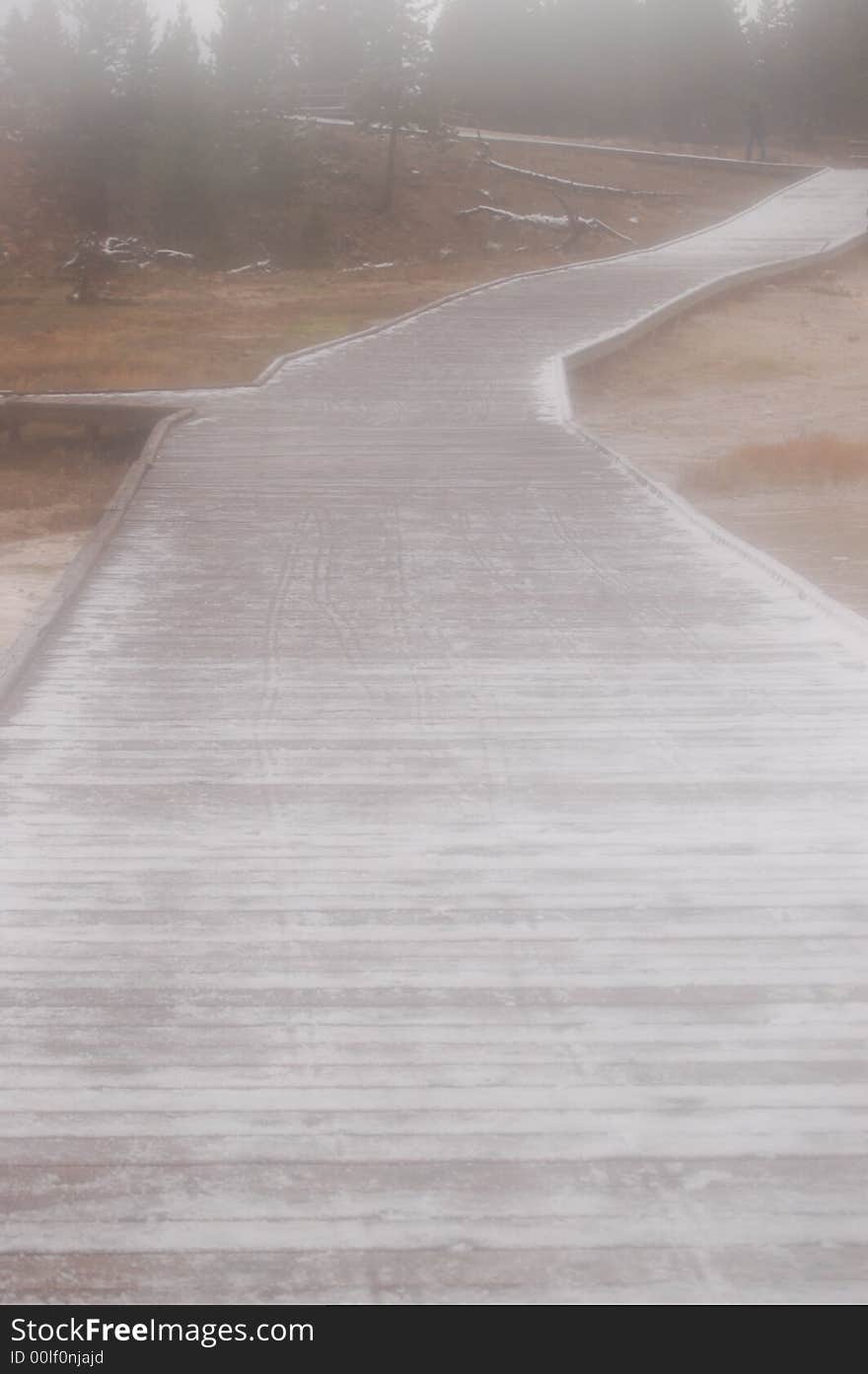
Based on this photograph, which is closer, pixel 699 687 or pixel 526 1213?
pixel 526 1213

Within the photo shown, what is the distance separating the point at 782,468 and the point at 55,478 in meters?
7.52

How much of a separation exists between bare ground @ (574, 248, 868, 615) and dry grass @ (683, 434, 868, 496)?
2 centimetres

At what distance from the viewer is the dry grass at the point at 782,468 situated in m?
14.5

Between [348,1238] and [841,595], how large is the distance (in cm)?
790

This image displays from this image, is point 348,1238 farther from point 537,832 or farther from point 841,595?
point 841,595

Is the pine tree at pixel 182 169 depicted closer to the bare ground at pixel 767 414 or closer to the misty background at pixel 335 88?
the misty background at pixel 335 88

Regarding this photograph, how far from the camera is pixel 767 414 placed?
19188 mm

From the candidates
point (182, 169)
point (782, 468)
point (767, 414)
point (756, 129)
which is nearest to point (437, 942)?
point (782, 468)

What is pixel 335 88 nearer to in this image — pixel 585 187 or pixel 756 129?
pixel 756 129

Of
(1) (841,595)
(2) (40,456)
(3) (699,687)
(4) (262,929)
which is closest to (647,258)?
(2) (40,456)

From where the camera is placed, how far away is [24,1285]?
2.87 metres

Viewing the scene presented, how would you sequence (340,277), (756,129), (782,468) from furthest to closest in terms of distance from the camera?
(756,129)
(340,277)
(782,468)

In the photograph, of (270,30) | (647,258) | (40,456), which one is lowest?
(40,456)

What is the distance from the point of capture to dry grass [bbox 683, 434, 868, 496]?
572 inches
